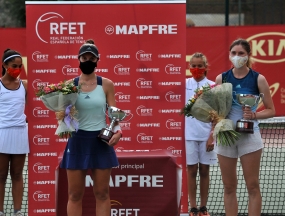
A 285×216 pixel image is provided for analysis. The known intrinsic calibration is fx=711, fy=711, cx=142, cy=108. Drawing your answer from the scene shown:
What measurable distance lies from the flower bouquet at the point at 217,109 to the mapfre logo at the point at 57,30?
204cm

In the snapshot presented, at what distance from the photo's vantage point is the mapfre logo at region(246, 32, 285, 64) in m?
13.8

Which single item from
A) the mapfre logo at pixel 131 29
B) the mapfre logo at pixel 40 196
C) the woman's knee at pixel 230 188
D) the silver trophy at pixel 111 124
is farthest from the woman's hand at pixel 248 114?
the mapfre logo at pixel 40 196

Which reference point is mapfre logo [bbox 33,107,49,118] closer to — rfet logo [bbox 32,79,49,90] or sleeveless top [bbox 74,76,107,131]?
rfet logo [bbox 32,79,49,90]

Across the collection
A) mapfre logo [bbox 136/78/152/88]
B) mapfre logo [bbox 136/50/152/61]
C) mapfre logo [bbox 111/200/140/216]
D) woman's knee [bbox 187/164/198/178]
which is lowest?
mapfre logo [bbox 111/200/140/216]

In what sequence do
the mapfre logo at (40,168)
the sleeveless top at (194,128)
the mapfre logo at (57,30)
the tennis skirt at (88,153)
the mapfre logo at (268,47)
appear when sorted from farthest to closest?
the mapfre logo at (268,47) < the sleeveless top at (194,128) < the mapfre logo at (40,168) < the mapfre logo at (57,30) < the tennis skirt at (88,153)

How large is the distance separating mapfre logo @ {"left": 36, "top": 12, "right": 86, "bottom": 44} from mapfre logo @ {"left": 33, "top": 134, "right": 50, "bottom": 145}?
42.9 inches

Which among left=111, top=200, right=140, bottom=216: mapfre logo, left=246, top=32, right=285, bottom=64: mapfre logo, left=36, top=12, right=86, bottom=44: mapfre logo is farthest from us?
left=246, top=32, right=285, bottom=64: mapfre logo

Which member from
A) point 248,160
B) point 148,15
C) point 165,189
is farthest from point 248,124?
point 148,15

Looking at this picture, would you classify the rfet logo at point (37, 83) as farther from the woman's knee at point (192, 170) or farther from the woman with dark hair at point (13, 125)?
the woman's knee at point (192, 170)

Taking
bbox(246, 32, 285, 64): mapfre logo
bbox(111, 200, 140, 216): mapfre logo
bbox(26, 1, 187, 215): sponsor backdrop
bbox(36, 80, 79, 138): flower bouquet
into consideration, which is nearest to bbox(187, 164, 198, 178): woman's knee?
bbox(26, 1, 187, 215): sponsor backdrop

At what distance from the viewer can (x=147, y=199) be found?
751 cm

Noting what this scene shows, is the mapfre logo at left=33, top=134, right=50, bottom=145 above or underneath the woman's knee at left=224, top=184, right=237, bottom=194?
above

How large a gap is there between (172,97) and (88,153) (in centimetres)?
194

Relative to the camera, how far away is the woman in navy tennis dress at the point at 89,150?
6516 mm
